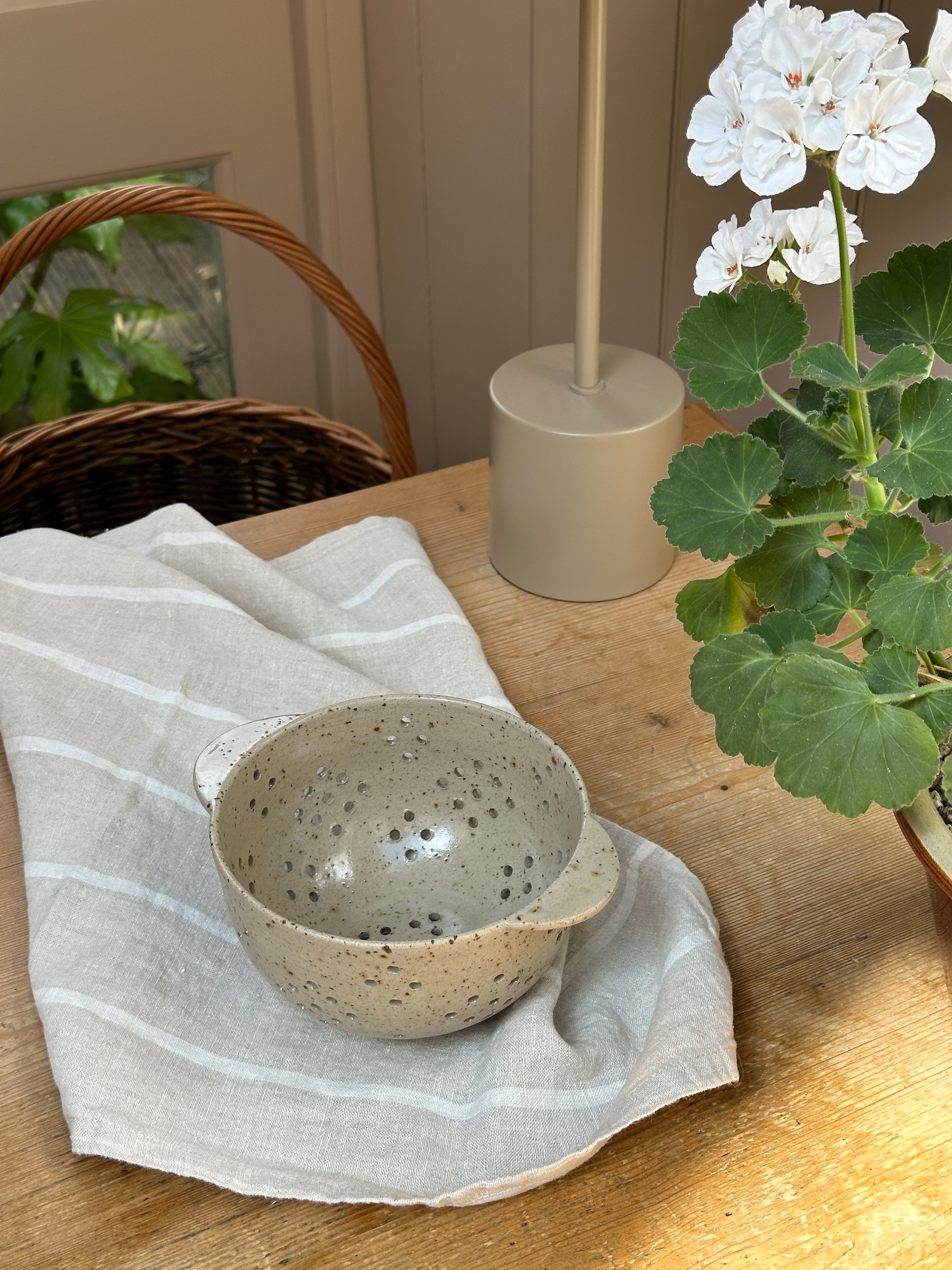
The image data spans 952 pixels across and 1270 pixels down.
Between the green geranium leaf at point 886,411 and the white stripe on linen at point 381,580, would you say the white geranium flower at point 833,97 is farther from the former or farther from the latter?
the white stripe on linen at point 381,580

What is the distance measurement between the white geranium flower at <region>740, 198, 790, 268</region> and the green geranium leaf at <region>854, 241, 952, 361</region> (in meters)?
0.04

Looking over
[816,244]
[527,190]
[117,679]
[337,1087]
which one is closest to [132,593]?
[117,679]

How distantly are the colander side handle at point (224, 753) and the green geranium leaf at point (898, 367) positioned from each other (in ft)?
1.04

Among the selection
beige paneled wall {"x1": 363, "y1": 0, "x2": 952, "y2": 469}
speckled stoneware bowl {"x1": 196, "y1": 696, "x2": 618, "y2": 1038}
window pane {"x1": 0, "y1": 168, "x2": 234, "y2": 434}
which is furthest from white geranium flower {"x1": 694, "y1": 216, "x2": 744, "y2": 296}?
window pane {"x1": 0, "y1": 168, "x2": 234, "y2": 434}

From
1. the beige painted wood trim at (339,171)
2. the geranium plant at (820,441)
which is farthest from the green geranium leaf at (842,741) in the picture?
the beige painted wood trim at (339,171)

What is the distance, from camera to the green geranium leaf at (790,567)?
1.77 ft

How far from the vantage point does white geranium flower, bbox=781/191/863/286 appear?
0.50m

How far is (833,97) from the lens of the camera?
416 mm

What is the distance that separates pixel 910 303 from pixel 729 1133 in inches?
14.0

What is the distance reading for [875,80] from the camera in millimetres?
420

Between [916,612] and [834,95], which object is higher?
[834,95]

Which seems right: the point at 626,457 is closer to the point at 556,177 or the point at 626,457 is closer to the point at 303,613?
the point at 303,613

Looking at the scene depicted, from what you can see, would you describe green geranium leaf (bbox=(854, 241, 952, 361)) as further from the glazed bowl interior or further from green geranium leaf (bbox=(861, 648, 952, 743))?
the glazed bowl interior

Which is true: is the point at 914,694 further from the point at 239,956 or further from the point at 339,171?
the point at 339,171
